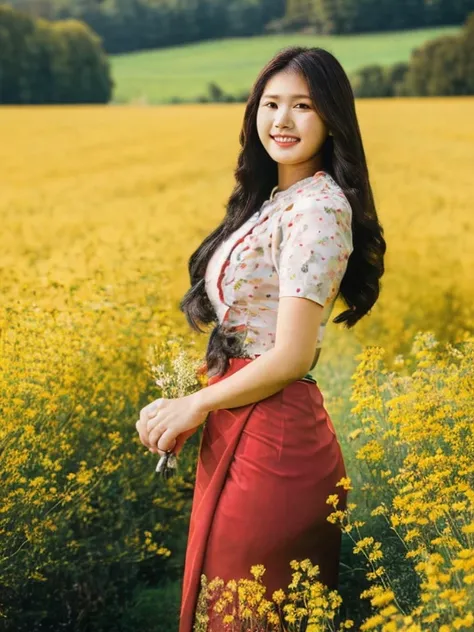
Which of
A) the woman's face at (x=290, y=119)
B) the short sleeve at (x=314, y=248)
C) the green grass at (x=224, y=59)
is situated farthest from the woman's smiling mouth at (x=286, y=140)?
the green grass at (x=224, y=59)

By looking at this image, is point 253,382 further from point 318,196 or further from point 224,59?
point 224,59

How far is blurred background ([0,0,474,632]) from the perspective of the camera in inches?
119

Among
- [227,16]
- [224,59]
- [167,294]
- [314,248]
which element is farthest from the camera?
[227,16]

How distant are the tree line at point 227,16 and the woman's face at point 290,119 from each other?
268 inches

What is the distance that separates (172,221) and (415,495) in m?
5.20

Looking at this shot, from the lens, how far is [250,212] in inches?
103

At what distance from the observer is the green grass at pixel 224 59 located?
9.05 metres

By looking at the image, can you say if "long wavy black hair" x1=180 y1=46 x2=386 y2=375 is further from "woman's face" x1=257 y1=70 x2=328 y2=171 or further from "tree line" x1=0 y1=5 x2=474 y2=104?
"tree line" x1=0 y1=5 x2=474 y2=104

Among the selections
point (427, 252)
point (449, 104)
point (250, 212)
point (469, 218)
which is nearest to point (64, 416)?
point (250, 212)

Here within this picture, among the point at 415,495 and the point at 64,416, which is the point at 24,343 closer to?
the point at 64,416

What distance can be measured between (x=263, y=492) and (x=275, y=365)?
1.05 ft

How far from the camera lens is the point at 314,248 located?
232 centimetres

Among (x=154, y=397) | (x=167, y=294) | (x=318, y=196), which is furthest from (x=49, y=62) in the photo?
(x=318, y=196)

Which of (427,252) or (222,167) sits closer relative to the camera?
(427,252)
